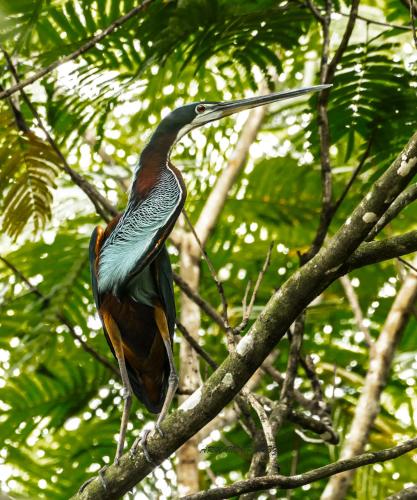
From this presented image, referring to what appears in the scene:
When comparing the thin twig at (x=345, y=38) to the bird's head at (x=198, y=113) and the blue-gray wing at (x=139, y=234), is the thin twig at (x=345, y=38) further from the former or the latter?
the blue-gray wing at (x=139, y=234)

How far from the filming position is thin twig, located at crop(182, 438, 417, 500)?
9.96ft

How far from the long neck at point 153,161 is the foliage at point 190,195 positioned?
Answer: 0.33m

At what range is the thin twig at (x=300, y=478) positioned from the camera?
304cm

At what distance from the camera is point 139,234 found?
4.51 metres

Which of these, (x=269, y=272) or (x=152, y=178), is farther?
(x=269, y=272)

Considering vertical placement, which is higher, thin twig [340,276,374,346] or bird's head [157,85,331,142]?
bird's head [157,85,331,142]

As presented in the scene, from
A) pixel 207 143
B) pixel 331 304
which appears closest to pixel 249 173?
pixel 207 143

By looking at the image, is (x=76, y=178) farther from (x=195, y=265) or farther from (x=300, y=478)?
(x=300, y=478)

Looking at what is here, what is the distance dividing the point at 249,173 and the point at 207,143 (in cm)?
45

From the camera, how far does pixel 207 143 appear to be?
301 inches

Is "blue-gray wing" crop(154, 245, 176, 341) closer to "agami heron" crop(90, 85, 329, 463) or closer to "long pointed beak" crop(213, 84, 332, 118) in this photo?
"agami heron" crop(90, 85, 329, 463)

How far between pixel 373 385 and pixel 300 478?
8.81ft

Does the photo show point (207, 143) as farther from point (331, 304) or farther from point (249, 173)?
point (331, 304)

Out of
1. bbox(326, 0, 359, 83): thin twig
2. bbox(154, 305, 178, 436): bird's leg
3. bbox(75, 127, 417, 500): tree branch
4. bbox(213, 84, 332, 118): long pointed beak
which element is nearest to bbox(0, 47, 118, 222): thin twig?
bbox(154, 305, 178, 436): bird's leg
